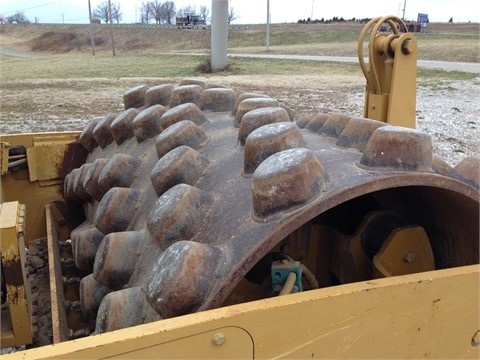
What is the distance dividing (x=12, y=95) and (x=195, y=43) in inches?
1380

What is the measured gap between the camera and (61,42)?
57031 mm

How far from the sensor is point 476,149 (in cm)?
705

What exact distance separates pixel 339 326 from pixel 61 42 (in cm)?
6088

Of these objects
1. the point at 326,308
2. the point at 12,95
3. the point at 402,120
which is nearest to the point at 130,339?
the point at 326,308

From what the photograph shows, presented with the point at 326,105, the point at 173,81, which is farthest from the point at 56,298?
the point at 173,81

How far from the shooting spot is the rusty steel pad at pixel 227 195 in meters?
1.33

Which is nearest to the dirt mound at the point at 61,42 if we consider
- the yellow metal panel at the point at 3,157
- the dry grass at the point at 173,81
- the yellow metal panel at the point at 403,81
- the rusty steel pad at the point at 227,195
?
the dry grass at the point at 173,81

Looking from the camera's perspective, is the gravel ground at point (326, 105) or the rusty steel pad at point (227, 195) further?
the gravel ground at point (326, 105)

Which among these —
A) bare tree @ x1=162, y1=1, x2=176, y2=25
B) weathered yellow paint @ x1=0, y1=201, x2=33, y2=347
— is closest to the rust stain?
weathered yellow paint @ x1=0, y1=201, x2=33, y2=347

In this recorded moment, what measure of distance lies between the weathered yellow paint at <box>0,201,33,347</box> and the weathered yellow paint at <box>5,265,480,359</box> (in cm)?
78

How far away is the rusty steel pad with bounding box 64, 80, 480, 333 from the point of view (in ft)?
4.35

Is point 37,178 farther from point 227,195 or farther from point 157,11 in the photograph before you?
point 157,11

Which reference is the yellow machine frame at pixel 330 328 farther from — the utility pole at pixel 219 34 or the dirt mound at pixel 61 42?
the dirt mound at pixel 61 42

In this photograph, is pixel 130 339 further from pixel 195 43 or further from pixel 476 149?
pixel 195 43
